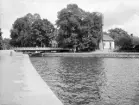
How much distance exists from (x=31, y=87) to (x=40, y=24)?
266 ft

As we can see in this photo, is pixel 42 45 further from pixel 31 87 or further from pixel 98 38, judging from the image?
pixel 31 87

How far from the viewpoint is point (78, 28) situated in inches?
3179

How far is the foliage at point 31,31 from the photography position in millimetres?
91062

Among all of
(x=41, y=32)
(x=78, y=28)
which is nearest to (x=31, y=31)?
(x=41, y=32)

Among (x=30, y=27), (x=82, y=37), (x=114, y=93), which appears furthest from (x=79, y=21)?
(x=114, y=93)

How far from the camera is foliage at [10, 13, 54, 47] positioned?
299 ft

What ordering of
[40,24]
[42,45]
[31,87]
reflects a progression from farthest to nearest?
[42,45]
[40,24]
[31,87]

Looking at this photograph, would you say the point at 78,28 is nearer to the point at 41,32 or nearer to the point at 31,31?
the point at 41,32

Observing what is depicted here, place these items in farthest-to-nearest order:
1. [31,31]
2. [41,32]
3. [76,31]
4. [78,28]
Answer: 1. [31,31]
2. [41,32]
3. [76,31]
4. [78,28]

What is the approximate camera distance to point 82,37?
81.7 m

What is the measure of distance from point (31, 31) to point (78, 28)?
70.0 ft

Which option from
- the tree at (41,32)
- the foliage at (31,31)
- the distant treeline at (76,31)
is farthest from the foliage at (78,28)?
the foliage at (31,31)

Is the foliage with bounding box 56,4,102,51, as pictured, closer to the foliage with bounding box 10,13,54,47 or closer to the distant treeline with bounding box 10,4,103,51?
the distant treeline with bounding box 10,4,103,51

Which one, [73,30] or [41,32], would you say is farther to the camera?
[41,32]
